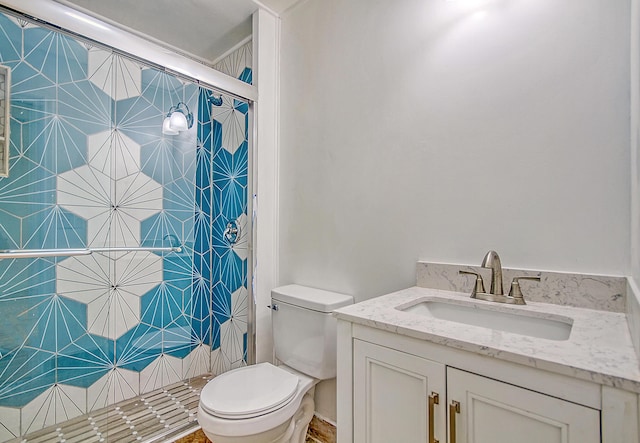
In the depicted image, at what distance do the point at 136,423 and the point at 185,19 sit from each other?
244 centimetres

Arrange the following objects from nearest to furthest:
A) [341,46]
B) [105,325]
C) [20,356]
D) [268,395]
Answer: [268,395]
[20,356]
[341,46]
[105,325]

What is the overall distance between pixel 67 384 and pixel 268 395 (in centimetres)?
121

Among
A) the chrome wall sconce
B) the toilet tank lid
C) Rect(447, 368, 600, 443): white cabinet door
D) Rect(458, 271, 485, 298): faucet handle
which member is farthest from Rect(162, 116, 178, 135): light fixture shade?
Rect(447, 368, 600, 443): white cabinet door

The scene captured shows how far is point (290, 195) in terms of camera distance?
1934 millimetres

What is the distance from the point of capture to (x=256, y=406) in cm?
122

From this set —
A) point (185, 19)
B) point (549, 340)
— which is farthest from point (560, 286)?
point (185, 19)

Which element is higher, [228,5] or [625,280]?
[228,5]

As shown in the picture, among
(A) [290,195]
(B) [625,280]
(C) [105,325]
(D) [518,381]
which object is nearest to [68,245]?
(C) [105,325]

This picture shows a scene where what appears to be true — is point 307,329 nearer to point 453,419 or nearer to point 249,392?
point 249,392

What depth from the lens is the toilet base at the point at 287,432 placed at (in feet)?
3.85

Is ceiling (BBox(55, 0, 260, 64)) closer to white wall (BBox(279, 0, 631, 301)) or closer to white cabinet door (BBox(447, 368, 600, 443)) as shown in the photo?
white wall (BBox(279, 0, 631, 301))

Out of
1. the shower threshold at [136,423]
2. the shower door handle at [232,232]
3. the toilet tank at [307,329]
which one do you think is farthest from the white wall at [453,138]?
the shower threshold at [136,423]

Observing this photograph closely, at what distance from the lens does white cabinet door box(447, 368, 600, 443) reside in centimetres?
60

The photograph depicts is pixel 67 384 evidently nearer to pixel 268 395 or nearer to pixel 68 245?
pixel 68 245
